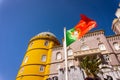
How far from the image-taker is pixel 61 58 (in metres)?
40.5

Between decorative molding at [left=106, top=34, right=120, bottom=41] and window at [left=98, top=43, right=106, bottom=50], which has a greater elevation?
decorative molding at [left=106, top=34, right=120, bottom=41]

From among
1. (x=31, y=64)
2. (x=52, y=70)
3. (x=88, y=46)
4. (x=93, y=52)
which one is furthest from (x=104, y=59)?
(x=31, y=64)

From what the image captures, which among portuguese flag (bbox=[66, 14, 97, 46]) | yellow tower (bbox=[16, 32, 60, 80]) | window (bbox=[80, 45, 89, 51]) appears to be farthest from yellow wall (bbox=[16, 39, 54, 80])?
portuguese flag (bbox=[66, 14, 97, 46])

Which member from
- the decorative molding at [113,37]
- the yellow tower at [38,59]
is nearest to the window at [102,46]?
the decorative molding at [113,37]

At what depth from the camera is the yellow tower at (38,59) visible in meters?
38.5

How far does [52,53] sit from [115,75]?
19381 millimetres

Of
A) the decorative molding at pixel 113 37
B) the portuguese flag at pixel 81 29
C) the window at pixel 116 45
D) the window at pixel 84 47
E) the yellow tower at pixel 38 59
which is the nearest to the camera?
the portuguese flag at pixel 81 29

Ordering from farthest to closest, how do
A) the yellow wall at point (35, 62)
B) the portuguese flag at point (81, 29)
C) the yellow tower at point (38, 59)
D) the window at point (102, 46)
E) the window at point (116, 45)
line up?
the yellow tower at point (38, 59), the yellow wall at point (35, 62), the window at point (102, 46), the window at point (116, 45), the portuguese flag at point (81, 29)

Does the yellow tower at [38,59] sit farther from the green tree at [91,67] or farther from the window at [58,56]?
the green tree at [91,67]

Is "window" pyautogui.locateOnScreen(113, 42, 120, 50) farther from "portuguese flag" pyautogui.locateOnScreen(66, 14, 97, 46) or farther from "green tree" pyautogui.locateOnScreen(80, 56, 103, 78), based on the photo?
"portuguese flag" pyautogui.locateOnScreen(66, 14, 97, 46)

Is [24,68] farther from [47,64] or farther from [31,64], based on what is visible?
[47,64]

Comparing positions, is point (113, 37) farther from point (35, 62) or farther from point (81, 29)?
point (81, 29)

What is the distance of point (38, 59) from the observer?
136ft

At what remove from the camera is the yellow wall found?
3829cm
